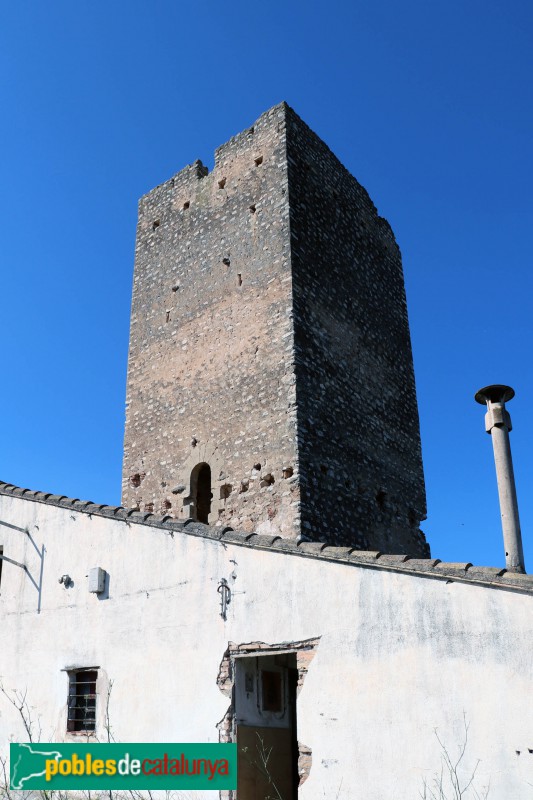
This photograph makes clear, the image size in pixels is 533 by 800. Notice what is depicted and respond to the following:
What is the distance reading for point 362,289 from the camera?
15.1m

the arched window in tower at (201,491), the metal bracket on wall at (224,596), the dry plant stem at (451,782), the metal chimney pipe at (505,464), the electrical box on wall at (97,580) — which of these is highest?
the arched window in tower at (201,491)

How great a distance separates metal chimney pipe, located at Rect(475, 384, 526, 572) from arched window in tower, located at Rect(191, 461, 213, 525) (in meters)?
5.55

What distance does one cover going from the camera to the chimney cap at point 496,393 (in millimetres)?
9266

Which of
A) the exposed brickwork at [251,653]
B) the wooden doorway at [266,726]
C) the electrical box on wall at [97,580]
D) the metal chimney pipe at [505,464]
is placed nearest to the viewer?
the exposed brickwork at [251,653]

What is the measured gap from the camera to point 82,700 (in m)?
8.72

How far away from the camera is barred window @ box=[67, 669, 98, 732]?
8.57 m

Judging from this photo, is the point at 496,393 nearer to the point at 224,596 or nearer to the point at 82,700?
the point at 224,596

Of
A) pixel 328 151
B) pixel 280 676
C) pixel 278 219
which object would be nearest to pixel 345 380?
pixel 278 219

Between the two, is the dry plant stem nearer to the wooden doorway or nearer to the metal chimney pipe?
the wooden doorway

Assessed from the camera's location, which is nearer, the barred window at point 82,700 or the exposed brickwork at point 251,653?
the exposed brickwork at point 251,653

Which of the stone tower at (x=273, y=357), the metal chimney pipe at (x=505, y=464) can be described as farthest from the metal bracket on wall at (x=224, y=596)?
the stone tower at (x=273, y=357)

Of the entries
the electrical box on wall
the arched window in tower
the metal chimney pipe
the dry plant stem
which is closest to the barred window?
the electrical box on wall

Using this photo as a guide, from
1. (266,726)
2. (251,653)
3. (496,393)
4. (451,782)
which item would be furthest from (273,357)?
(451,782)

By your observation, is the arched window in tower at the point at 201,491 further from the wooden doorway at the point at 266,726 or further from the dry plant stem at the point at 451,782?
the dry plant stem at the point at 451,782
